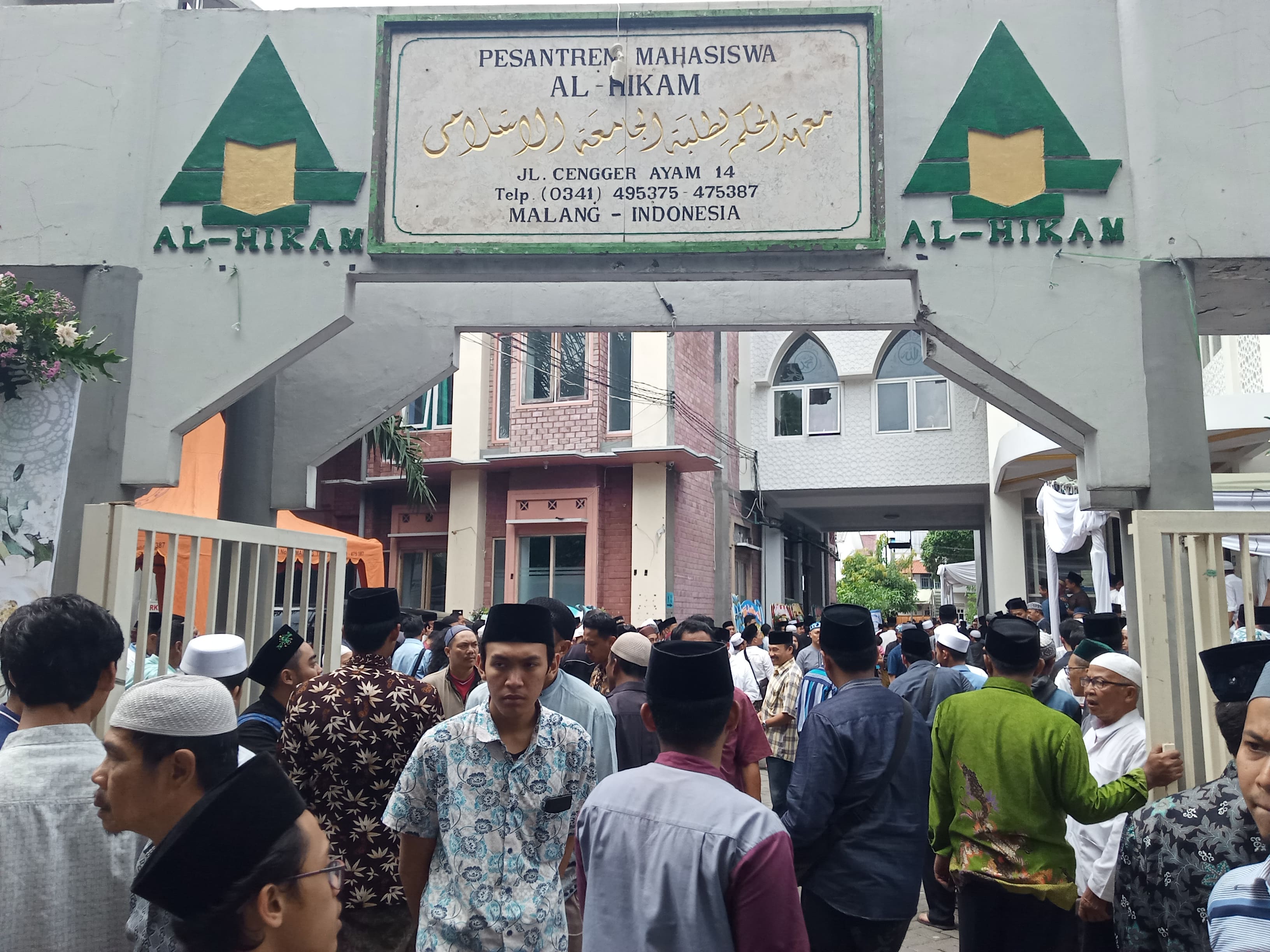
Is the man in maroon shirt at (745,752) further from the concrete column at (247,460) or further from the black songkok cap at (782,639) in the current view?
the concrete column at (247,460)

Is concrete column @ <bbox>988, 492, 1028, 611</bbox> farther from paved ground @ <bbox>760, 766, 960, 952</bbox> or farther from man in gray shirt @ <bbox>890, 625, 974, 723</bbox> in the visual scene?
paved ground @ <bbox>760, 766, 960, 952</bbox>

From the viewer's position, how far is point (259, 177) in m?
6.51

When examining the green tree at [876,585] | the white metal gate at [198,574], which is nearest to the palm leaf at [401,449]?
the white metal gate at [198,574]

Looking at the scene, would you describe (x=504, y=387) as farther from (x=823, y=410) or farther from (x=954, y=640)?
(x=954, y=640)

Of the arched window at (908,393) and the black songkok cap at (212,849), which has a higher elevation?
the arched window at (908,393)

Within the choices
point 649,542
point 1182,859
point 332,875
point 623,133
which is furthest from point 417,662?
point 649,542

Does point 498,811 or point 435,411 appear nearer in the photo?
point 498,811

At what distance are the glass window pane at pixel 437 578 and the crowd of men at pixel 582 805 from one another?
556 inches

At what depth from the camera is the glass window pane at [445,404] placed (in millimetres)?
18812

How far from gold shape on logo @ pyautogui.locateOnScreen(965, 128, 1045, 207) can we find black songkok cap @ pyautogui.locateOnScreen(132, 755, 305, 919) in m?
5.77

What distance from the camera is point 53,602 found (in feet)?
9.27

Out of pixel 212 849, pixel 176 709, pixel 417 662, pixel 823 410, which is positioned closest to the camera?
pixel 212 849

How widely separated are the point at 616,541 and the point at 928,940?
11501 mm

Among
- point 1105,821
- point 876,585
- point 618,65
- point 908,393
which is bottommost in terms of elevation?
point 1105,821
